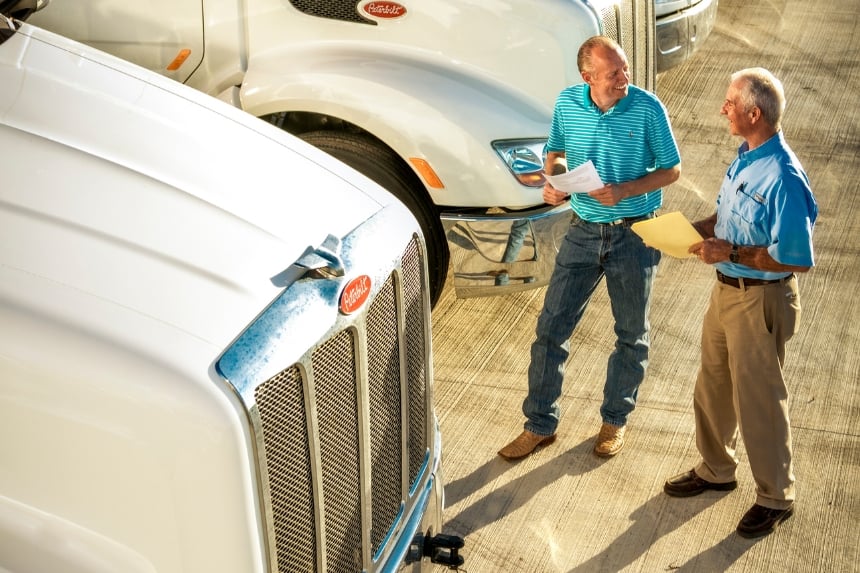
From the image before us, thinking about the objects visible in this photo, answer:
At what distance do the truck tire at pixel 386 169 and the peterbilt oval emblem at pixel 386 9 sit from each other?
0.57 metres

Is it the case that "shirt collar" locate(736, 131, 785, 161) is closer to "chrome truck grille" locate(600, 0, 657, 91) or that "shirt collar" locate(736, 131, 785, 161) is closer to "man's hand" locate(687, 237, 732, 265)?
"man's hand" locate(687, 237, 732, 265)

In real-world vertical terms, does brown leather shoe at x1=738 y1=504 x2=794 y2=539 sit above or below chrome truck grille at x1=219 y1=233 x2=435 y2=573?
below

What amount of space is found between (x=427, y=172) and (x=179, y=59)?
124cm

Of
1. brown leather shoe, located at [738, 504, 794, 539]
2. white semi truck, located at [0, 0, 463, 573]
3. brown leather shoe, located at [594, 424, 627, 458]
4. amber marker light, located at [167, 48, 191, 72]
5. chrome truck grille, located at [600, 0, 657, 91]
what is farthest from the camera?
chrome truck grille, located at [600, 0, 657, 91]

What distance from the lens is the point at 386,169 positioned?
525cm

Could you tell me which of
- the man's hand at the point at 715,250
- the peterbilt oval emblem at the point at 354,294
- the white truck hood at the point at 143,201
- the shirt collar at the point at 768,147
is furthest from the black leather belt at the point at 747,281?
the peterbilt oval emblem at the point at 354,294

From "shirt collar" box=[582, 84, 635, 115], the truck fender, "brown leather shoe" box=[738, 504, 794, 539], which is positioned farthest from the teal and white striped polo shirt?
"brown leather shoe" box=[738, 504, 794, 539]

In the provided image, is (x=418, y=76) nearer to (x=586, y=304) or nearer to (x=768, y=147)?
(x=586, y=304)

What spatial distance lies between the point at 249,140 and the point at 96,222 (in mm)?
799

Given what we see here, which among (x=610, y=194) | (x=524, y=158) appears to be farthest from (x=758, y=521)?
(x=524, y=158)

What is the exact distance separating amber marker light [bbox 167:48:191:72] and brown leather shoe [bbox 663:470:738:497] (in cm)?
283

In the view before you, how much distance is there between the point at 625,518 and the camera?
4.66 metres

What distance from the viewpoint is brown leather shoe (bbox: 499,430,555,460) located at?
4996 mm

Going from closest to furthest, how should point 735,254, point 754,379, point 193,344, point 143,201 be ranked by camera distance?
point 193,344, point 143,201, point 735,254, point 754,379
